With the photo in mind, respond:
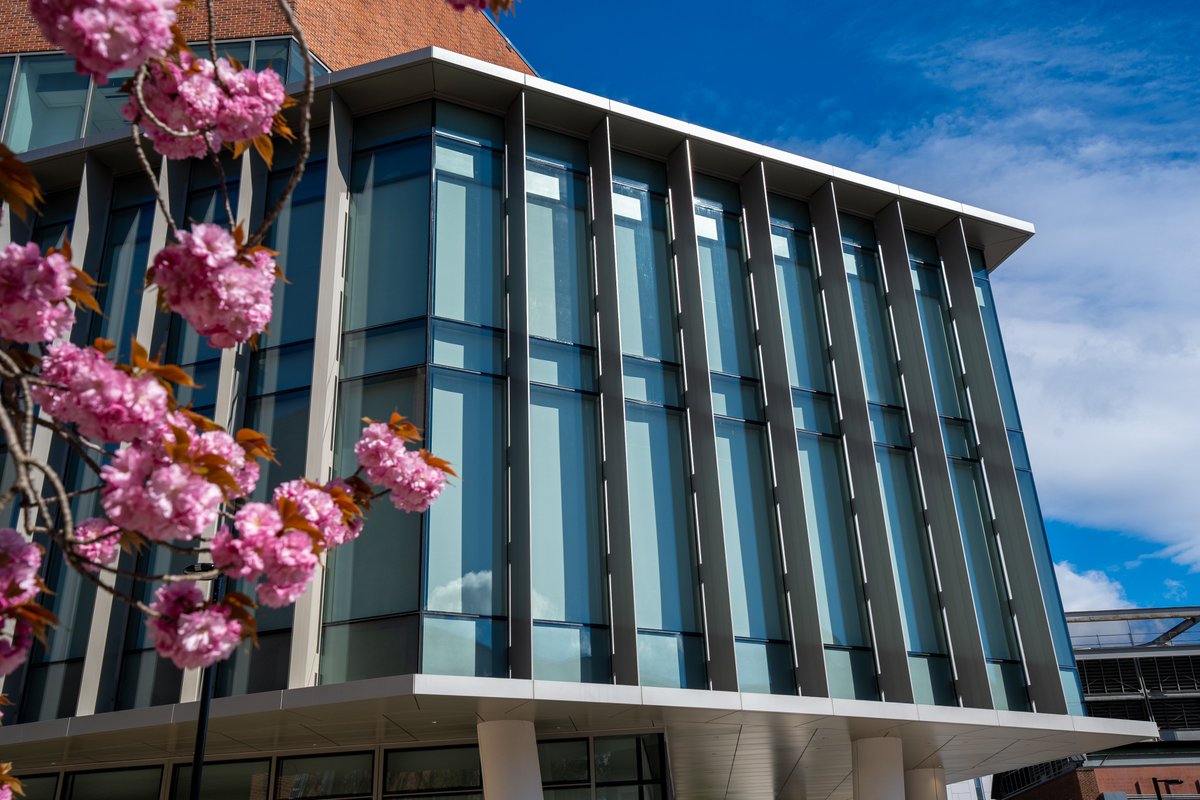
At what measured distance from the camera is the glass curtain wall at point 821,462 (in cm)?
2044

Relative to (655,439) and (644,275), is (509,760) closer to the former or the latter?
(655,439)

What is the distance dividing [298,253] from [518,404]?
522 cm

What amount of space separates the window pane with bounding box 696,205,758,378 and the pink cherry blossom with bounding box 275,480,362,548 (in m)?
15.6

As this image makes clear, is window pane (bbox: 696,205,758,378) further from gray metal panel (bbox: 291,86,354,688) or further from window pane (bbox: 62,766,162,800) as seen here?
window pane (bbox: 62,766,162,800)

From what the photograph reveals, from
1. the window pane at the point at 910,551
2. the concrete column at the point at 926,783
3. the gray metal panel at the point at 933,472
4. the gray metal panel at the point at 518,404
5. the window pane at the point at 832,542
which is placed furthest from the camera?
the concrete column at the point at 926,783

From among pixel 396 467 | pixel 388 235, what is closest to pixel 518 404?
pixel 388 235

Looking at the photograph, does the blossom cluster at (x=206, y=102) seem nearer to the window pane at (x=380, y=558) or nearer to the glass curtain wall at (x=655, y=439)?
the window pane at (x=380, y=558)

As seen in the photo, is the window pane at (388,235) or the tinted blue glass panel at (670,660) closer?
the tinted blue glass panel at (670,660)

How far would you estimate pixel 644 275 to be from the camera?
21.8 meters

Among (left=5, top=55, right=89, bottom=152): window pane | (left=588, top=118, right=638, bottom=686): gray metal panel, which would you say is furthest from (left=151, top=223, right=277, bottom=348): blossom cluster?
(left=5, top=55, right=89, bottom=152): window pane

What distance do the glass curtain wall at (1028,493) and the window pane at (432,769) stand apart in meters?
11.9

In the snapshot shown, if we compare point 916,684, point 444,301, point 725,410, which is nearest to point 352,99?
point 444,301

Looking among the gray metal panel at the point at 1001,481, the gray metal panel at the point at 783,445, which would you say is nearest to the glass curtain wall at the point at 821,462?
the gray metal panel at the point at 783,445

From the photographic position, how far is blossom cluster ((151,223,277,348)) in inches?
213
